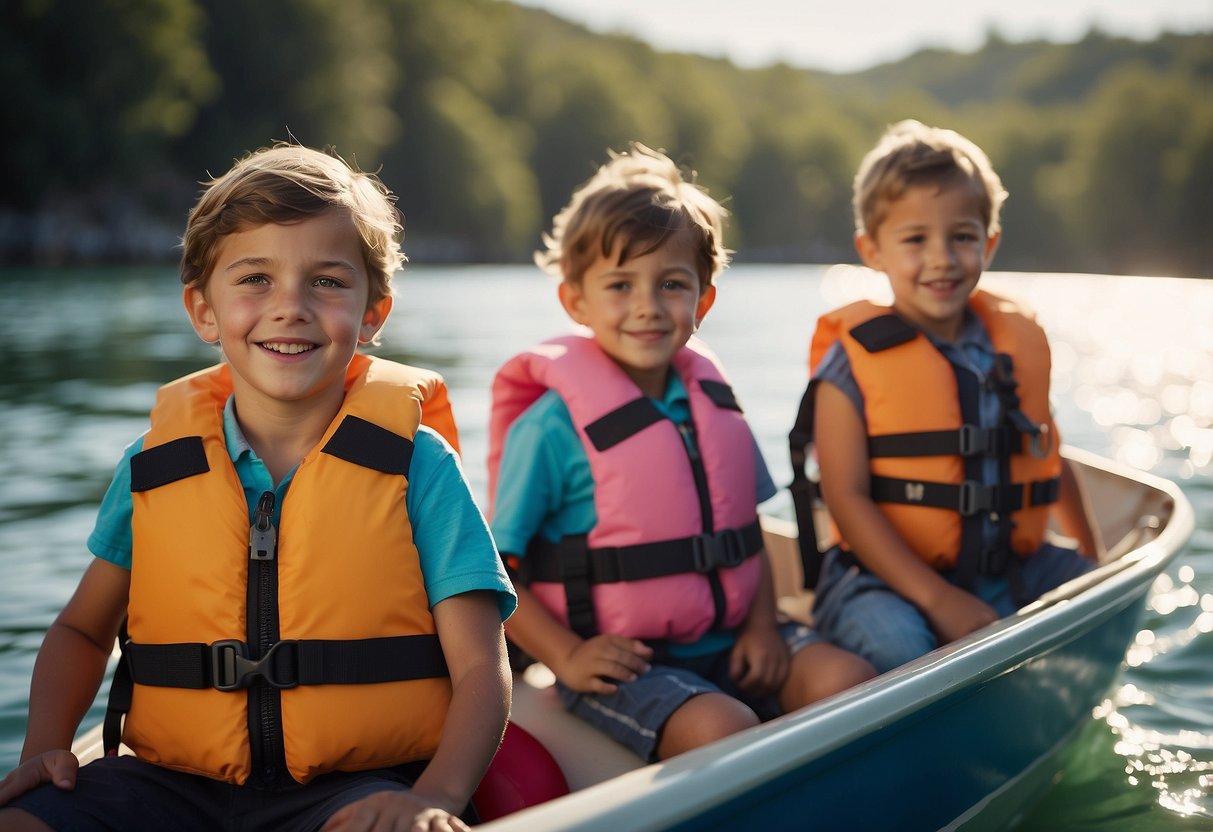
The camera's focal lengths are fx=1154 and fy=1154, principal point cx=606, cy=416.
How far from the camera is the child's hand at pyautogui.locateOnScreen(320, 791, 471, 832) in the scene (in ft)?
4.97

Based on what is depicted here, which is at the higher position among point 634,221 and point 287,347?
point 634,221

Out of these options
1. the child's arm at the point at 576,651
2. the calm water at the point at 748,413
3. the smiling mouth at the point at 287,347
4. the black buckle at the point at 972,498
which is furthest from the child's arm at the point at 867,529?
the smiling mouth at the point at 287,347

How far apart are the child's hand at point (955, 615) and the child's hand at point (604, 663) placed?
2.63ft

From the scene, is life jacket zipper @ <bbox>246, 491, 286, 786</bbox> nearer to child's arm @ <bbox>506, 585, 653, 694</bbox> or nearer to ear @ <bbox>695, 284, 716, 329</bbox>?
child's arm @ <bbox>506, 585, 653, 694</bbox>

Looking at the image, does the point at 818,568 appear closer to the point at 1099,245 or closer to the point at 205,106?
the point at 205,106

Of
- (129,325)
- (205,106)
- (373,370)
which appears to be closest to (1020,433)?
(373,370)

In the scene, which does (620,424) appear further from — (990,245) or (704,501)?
A: (990,245)

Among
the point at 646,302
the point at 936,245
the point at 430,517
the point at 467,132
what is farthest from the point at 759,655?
the point at 467,132

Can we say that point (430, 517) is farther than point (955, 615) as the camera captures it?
No

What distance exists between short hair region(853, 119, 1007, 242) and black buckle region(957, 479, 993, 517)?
2.32 feet

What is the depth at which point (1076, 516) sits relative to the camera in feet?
11.7

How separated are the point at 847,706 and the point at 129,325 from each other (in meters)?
13.9

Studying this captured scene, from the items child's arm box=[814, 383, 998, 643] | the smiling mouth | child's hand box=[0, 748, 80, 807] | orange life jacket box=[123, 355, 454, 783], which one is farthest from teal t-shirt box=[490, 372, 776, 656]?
child's hand box=[0, 748, 80, 807]

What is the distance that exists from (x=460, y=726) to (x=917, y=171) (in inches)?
79.5
